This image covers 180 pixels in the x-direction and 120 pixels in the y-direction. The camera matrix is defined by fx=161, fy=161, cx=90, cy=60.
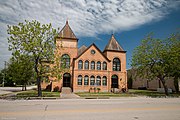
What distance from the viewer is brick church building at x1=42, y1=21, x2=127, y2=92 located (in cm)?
3322

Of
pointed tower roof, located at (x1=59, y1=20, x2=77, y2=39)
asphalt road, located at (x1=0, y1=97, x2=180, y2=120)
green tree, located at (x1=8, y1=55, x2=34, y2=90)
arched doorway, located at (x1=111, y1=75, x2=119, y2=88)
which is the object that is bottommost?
asphalt road, located at (x1=0, y1=97, x2=180, y2=120)

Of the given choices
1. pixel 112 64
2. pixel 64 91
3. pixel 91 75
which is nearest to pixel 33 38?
pixel 64 91

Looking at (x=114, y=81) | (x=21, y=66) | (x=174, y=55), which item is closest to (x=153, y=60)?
(x=174, y=55)

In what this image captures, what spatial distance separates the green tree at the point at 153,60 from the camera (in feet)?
90.1

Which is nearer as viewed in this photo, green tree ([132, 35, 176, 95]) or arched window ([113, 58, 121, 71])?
green tree ([132, 35, 176, 95])

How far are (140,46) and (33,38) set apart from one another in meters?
18.5

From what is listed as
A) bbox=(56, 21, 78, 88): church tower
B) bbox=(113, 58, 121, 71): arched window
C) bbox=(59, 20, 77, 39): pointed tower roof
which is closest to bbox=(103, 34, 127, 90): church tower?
bbox=(113, 58, 121, 71): arched window

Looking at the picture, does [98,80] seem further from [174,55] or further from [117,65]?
[174,55]

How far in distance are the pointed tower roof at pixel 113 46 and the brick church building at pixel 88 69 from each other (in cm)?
35

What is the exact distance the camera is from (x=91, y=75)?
33.9m

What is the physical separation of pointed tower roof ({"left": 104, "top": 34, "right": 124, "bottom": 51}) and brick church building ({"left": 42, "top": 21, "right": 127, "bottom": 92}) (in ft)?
1.15

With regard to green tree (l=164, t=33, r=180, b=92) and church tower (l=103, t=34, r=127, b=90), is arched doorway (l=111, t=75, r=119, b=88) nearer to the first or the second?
church tower (l=103, t=34, r=127, b=90)

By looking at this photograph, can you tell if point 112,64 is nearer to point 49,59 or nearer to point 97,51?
point 97,51

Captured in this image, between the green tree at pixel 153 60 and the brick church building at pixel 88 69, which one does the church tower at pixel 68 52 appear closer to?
the brick church building at pixel 88 69
